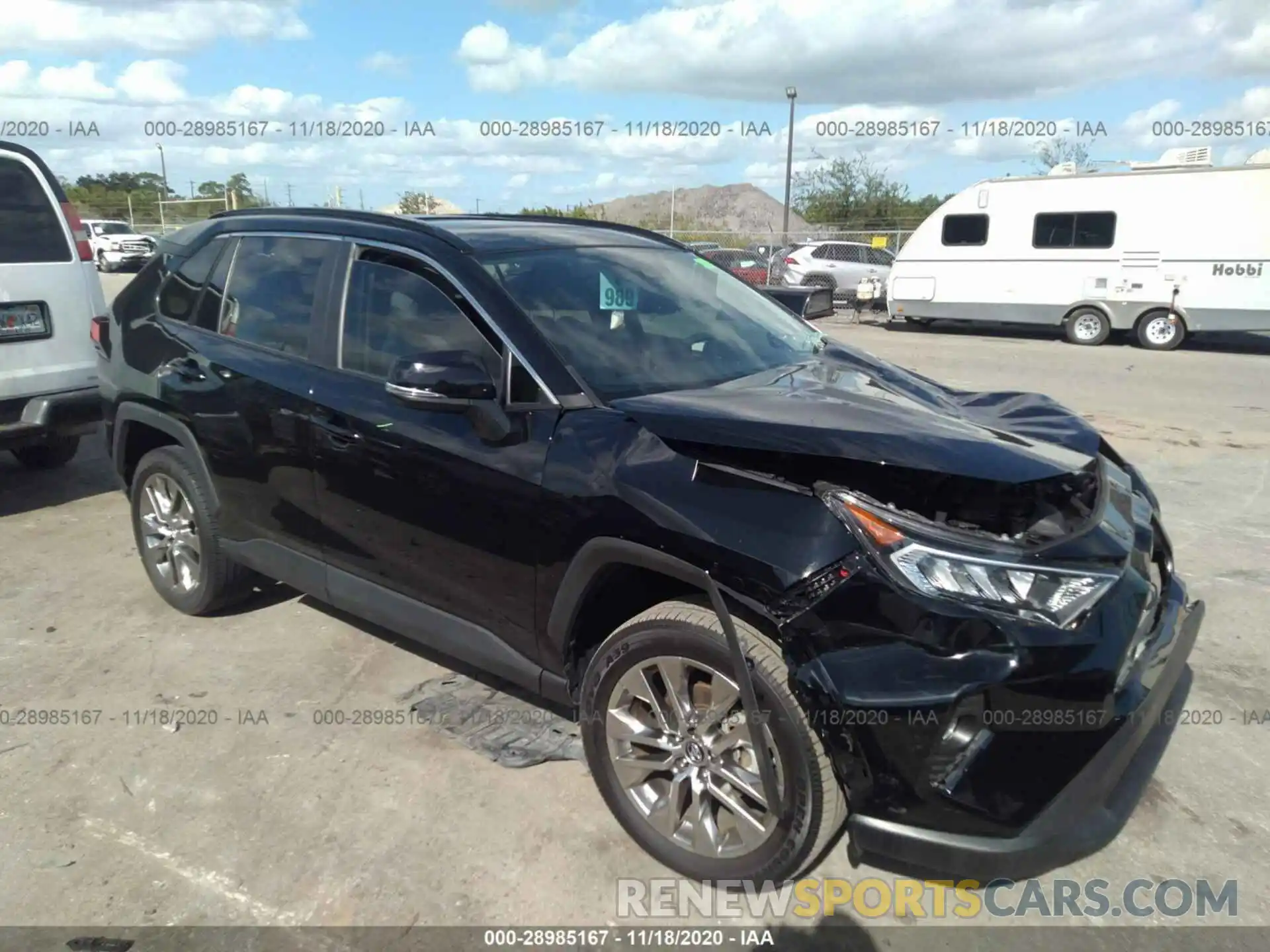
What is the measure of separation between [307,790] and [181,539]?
1.80m

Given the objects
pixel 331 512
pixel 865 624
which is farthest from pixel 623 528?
pixel 331 512

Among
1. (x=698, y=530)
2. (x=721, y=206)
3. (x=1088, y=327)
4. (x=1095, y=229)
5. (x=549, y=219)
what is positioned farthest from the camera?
(x=721, y=206)

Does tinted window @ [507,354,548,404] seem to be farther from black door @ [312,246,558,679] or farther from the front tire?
the front tire

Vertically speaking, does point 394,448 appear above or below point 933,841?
above

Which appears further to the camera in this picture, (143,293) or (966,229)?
(966,229)

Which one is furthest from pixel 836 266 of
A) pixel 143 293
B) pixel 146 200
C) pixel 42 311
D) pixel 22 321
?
pixel 146 200

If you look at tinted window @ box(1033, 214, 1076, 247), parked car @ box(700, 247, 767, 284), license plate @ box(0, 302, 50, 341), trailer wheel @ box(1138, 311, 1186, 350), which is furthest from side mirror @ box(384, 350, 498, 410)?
parked car @ box(700, 247, 767, 284)

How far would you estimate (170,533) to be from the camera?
4.43 m

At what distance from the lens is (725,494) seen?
2.48m

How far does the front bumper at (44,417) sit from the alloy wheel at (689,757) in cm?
438

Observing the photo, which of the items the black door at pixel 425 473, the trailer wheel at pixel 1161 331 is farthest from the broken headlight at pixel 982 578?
the trailer wheel at pixel 1161 331

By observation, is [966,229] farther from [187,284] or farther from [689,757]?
[689,757]

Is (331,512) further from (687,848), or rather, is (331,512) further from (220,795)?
(687,848)

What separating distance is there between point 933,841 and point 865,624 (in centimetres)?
55
